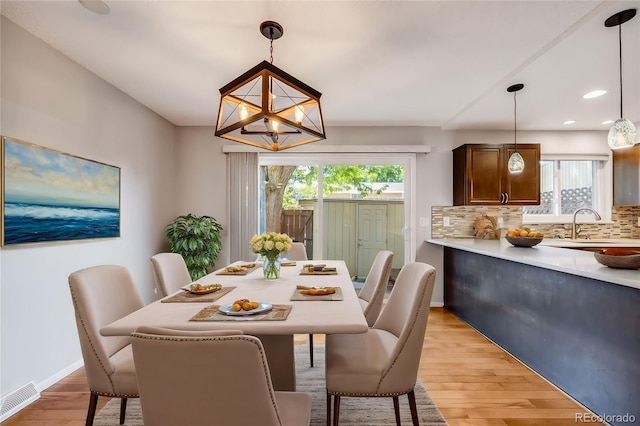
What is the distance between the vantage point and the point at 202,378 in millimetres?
845

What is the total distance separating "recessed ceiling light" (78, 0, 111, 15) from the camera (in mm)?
1813

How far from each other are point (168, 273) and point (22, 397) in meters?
1.10

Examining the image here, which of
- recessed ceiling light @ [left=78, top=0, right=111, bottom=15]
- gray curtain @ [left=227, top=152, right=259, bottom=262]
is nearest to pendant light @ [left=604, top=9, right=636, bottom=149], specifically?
recessed ceiling light @ [left=78, top=0, right=111, bottom=15]

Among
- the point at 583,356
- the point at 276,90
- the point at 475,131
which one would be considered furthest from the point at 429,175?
the point at 583,356

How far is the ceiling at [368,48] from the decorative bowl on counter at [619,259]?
4.50ft

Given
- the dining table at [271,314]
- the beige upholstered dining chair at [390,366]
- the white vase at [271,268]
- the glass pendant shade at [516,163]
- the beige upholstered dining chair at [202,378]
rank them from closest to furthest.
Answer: the beige upholstered dining chair at [202,378], the dining table at [271,314], the beige upholstered dining chair at [390,366], the white vase at [271,268], the glass pendant shade at [516,163]

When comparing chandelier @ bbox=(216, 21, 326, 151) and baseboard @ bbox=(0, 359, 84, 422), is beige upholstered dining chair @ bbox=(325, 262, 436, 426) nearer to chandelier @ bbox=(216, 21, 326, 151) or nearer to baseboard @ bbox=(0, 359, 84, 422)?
chandelier @ bbox=(216, 21, 326, 151)

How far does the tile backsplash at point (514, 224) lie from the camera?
434cm

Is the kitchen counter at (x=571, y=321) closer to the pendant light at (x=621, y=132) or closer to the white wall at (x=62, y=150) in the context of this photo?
the pendant light at (x=621, y=132)

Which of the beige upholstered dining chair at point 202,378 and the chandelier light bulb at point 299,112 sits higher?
the chandelier light bulb at point 299,112

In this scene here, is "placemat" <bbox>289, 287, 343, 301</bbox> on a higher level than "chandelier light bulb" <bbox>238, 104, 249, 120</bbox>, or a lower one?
lower

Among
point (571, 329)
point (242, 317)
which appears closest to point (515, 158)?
point (571, 329)

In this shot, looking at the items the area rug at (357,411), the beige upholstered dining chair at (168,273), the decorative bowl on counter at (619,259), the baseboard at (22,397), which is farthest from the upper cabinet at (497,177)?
the baseboard at (22,397)

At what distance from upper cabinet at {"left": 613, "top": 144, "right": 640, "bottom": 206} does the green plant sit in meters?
5.09
